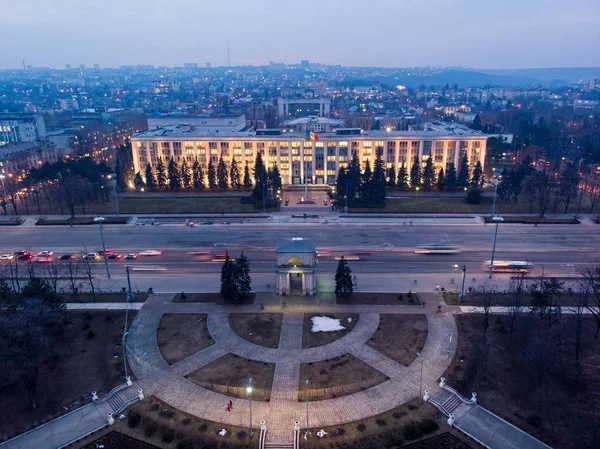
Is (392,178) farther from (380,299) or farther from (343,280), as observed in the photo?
(343,280)

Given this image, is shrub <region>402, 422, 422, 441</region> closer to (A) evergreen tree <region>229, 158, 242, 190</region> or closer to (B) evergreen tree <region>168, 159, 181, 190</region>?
(A) evergreen tree <region>229, 158, 242, 190</region>

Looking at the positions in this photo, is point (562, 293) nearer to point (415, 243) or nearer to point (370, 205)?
point (415, 243)

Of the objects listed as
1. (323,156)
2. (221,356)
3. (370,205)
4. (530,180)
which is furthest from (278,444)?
(323,156)

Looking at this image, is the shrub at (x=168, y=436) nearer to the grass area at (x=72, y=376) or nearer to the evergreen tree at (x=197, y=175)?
the grass area at (x=72, y=376)

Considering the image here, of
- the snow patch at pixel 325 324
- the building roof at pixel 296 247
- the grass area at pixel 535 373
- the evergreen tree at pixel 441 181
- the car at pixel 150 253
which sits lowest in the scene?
the grass area at pixel 535 373

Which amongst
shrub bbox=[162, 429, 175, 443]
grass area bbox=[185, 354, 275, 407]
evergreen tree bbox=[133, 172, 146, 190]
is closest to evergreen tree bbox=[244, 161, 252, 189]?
evergreen tree bbox=[133, 172, 146, 190]

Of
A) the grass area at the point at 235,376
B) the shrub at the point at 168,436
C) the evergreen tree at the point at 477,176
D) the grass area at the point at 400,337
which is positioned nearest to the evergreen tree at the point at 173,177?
the grass area at the point at 235,376
